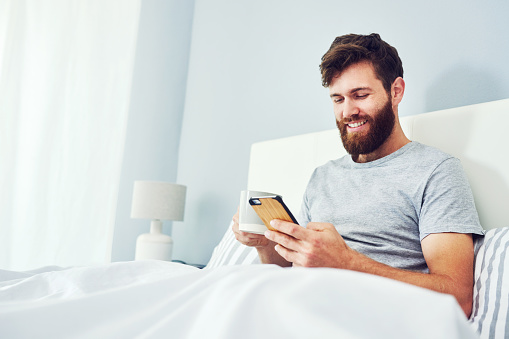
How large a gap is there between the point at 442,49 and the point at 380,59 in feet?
0.91

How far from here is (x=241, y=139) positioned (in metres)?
2.50

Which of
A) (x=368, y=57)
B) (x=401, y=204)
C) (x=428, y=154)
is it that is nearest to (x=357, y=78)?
(x=368, y=57)

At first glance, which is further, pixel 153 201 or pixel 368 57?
pixel 153 201

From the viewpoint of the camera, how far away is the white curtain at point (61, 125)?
250cm

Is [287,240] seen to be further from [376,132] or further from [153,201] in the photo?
[153,201]

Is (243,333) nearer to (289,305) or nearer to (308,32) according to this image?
(289,305)

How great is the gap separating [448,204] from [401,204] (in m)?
0.14

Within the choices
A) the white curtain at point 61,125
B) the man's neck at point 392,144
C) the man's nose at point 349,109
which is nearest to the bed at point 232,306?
the man's neck at point 392,144

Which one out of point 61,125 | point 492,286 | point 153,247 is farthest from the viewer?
point 61,125

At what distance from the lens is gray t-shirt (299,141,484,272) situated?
111 cm

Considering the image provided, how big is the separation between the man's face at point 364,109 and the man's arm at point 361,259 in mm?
447

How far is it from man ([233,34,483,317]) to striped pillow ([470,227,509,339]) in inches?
1.1

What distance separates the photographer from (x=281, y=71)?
2275mm

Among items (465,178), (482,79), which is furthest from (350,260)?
(482,79)
